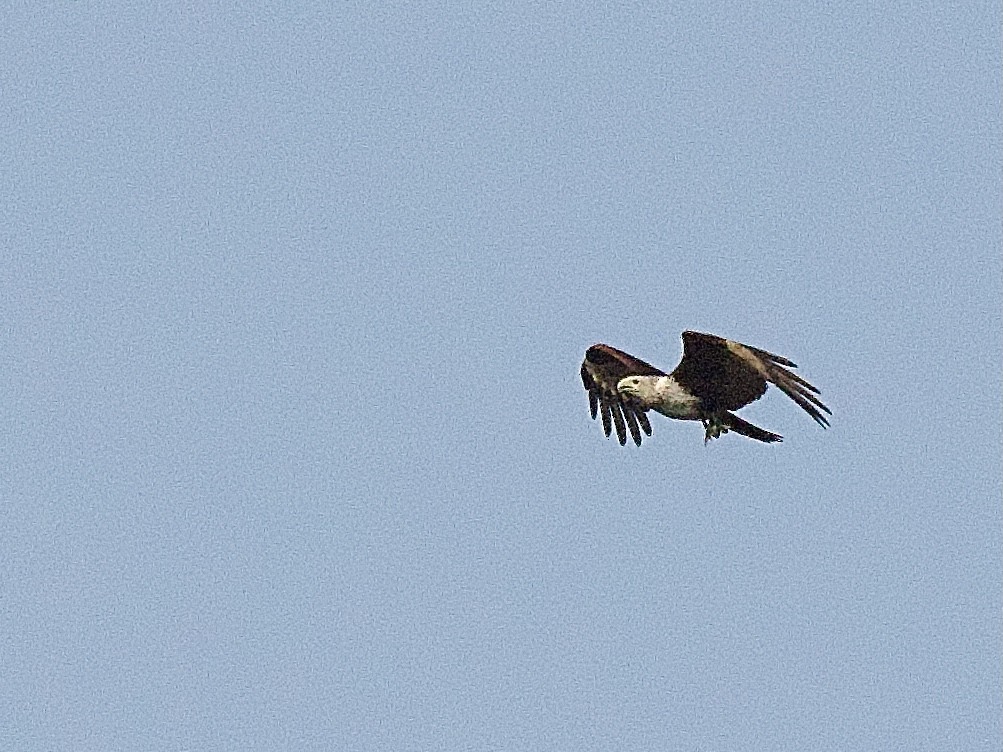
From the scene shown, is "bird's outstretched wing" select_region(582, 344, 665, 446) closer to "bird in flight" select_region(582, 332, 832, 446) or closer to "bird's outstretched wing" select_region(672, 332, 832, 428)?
"bird in flight" select_region(582, 332, 832, 446)

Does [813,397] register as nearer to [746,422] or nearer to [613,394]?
[746,422]

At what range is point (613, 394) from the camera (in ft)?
92.9

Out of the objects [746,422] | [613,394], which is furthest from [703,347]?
[613,394]

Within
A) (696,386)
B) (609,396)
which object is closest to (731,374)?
(696,386)

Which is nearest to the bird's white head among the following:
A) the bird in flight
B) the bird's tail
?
the bird in flight

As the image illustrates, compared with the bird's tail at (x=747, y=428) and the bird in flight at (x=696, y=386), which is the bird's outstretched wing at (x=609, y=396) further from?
the bird's tail at (x=747, y=428)

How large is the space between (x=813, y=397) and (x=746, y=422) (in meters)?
2.51

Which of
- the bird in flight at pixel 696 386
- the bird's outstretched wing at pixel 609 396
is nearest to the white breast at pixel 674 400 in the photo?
the bird in flight at pixel 696 386

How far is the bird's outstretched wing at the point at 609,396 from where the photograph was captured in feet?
92.1

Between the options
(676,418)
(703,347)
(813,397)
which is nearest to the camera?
(813,397)

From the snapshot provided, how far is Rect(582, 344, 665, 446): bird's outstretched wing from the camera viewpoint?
28062 mm

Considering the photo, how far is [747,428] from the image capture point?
85.7ft

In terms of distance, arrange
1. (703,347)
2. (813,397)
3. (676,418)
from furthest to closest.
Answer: (676,418) → (703,347) → (813,397)

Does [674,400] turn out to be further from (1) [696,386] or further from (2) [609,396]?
(2) [609,396]
